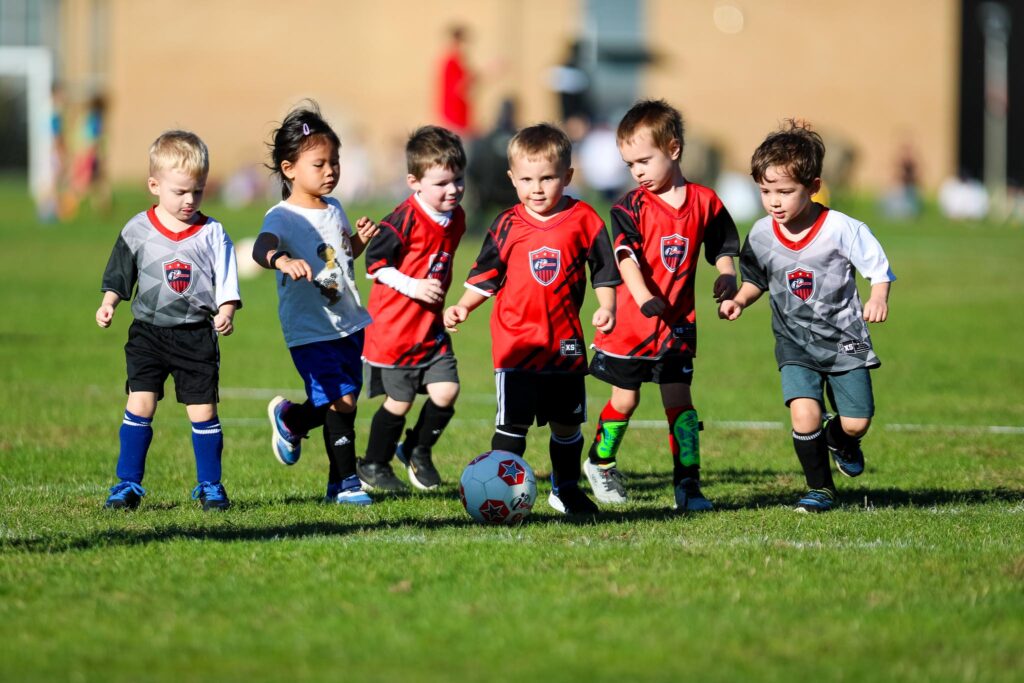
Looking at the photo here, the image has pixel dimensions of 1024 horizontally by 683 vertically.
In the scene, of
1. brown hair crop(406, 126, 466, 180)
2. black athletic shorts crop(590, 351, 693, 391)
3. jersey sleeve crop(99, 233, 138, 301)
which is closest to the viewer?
jersey sleeve crop(99, 233, 138, 301)

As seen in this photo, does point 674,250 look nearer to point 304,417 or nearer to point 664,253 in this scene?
point 664,253

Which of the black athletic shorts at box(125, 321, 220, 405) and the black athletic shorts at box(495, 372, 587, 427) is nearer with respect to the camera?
the black athletic shorts at box(495, 372, 587, 427)

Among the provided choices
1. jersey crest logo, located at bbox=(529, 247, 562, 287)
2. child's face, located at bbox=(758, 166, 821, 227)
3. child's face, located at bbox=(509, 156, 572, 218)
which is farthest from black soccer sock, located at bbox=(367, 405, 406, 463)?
child's face, located at bbox=(758, 166, 821, 227)

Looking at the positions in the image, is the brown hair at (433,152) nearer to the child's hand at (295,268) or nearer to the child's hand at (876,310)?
the child's hand at (295,268)

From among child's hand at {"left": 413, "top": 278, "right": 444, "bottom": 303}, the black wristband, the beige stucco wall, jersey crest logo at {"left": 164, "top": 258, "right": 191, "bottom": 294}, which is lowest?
child's hand at {"left": 413, "top": 278, "right": 444, "bottom": 303}

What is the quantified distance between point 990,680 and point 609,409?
345cm

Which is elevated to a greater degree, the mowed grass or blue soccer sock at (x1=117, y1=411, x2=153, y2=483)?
blue soccer sock at (x1=117, y1=411, x2=153, y2=483)

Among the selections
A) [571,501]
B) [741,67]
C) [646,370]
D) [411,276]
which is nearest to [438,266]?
[411,276]

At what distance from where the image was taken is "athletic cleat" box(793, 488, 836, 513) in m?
7.07

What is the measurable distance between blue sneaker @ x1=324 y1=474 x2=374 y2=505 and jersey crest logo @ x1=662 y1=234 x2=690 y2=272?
6.18 ft

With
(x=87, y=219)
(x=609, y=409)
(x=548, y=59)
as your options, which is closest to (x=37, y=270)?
(x=87, y=219)

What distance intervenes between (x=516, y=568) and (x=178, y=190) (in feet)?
8.62

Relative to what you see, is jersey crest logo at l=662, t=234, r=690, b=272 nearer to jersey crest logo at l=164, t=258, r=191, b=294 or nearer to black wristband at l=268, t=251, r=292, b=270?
black wristband at l=268, t=251, r=292, b=270

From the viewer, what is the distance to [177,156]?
7.02 metres
